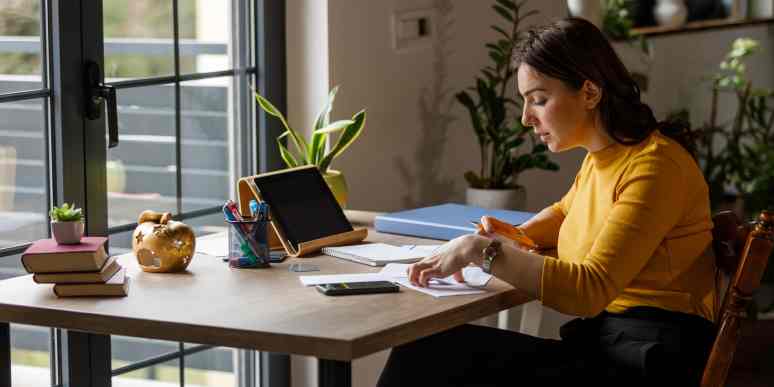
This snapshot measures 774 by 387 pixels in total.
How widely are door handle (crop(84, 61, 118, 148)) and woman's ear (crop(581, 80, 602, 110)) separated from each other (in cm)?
108

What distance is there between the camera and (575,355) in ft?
7.31

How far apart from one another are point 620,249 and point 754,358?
8.32ft

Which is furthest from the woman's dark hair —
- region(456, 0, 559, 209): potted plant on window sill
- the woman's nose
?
region(456, 0, 559, 209): potted plant on window sill

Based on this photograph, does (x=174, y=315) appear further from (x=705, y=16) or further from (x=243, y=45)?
(x=705, y=16)

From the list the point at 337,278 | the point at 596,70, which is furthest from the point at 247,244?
the point at 596,70

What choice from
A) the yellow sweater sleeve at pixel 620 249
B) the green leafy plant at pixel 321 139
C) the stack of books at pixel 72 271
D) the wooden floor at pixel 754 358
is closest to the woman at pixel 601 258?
the yellow sweater sleeve at pixel 620 249

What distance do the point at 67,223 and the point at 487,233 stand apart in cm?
89

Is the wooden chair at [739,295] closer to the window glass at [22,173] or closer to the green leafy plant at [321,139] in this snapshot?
the green leafy plant at [321,139]

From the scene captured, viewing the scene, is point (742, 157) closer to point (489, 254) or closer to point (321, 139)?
point (321, 139)

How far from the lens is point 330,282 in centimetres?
220

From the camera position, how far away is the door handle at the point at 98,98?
2592 millimetres

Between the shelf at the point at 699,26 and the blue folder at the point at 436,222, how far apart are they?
7.20 ft

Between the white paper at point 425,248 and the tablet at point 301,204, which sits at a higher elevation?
the tablet at point 301,204

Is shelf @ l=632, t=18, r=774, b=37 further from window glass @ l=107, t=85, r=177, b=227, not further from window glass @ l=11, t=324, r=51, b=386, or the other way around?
window glass @ l=11, t=324, r=51, b=386
